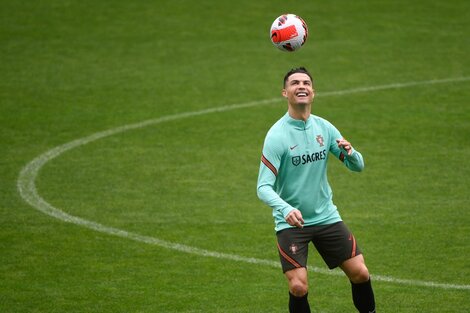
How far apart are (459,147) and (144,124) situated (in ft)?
18.8

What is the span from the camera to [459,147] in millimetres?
16531

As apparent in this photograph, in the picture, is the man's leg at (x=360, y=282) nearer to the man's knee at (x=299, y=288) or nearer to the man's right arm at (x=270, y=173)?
the man's knee at (x=299, y=288)

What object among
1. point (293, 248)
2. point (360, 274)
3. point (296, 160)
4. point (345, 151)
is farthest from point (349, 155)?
point (360, 274)

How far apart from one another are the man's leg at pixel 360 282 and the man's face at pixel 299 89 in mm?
1516

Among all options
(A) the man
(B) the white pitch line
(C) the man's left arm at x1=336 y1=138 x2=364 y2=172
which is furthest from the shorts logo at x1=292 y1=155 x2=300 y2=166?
(B) the white pitch line

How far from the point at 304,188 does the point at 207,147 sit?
823 cm

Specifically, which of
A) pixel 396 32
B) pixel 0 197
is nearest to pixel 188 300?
pixel 0 197

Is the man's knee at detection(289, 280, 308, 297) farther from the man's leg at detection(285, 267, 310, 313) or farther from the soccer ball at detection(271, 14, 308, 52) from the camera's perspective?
the soccer ball at detection(271, 14, 308, 52)

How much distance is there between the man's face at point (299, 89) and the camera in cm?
895

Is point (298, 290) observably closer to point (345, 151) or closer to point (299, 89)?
point (345, 151)

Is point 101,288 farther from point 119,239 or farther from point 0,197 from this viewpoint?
point 0,197

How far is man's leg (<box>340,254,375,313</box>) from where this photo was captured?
9.00 metres

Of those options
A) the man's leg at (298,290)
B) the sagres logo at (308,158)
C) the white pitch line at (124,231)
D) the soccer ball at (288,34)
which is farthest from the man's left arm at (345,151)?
the soccer ball at (288,34)

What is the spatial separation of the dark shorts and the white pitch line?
238 centimetres
